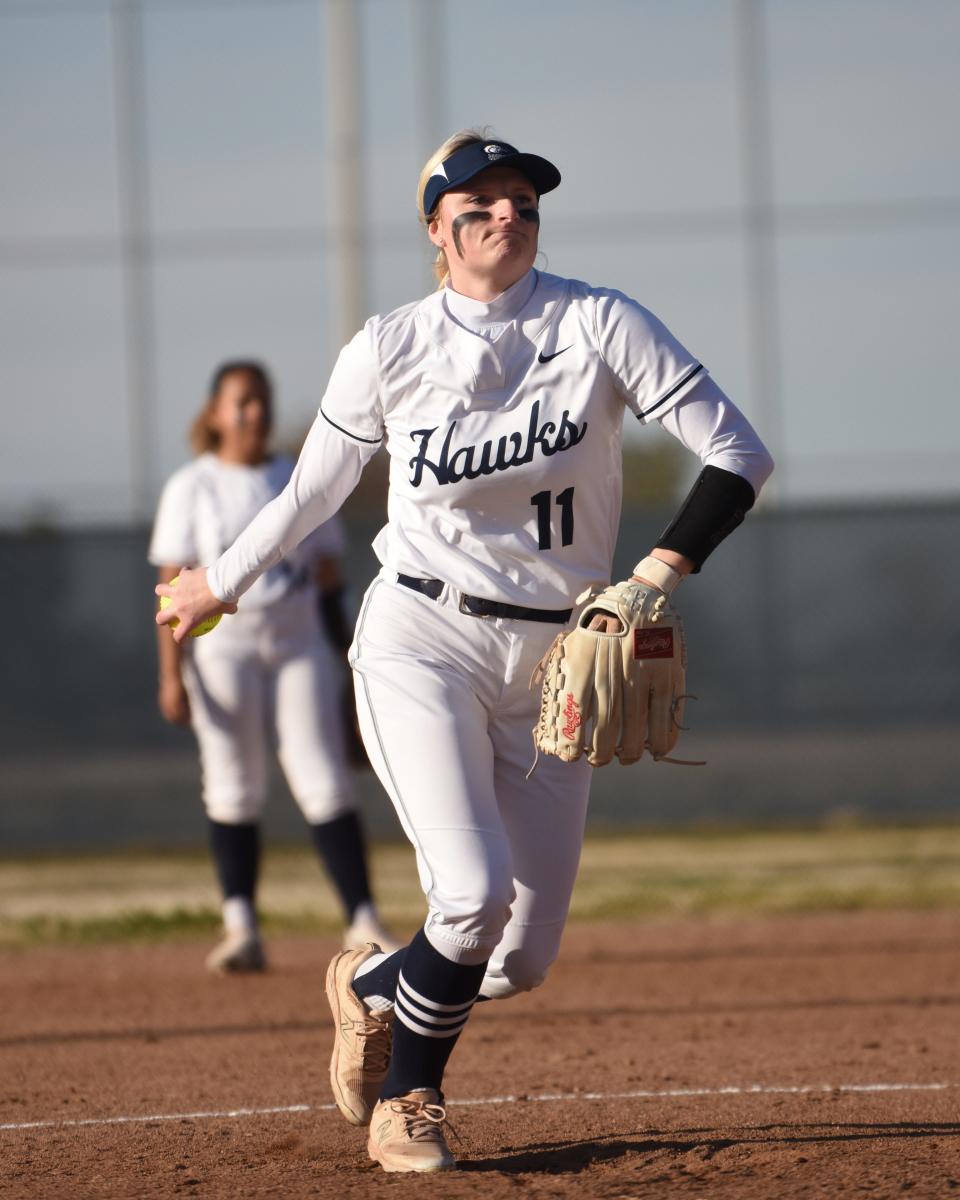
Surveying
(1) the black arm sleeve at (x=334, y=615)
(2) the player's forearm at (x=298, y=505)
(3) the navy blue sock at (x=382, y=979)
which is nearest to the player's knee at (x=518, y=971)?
(3) the navy blue sock at (x=382, y=979)

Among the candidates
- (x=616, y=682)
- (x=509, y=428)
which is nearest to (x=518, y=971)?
(x=616, y=682)

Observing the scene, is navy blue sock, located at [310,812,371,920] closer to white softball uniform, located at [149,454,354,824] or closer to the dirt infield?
white softball uniform, located at [149,454,354,824]

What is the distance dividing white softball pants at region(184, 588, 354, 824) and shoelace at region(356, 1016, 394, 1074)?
2.60 meters

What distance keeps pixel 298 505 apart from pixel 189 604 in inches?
13.0

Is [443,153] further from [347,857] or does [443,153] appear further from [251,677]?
[347,857]

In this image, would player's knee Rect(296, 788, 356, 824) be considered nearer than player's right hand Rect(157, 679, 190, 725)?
Yes

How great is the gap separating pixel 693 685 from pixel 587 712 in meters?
7.81

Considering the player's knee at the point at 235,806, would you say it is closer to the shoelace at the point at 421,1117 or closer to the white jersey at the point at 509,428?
the white jersey at the point at 509,428

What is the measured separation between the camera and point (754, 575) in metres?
11.0

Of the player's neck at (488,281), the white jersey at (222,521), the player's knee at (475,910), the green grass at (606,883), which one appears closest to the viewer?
the player's knee at (475,910)

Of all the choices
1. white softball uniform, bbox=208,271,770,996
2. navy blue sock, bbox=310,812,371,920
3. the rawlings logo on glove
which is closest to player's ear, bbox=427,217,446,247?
white softball uniform, bbox=208,271,770,996

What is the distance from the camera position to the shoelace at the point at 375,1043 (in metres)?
3.82

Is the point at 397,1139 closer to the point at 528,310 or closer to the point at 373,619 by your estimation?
the point at 373,619

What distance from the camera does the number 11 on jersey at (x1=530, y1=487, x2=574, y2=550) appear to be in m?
3.61
